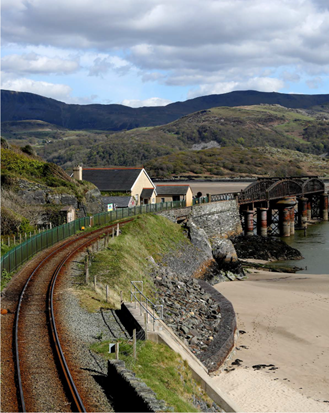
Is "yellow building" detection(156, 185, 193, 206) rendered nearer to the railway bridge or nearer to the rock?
the railway bridge

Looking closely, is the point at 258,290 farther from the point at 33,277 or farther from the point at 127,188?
the point at 127,188

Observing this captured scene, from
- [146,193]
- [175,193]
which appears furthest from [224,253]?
[175,193]

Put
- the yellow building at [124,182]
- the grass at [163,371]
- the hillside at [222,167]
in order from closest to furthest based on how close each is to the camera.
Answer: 1. the grass at [163,371]
2. the yellow building at [124,182]
3. the hillside at [222,167]

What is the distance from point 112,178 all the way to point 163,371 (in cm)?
5246

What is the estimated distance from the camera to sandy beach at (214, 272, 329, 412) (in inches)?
866

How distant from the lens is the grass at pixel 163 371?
1595 centimetres

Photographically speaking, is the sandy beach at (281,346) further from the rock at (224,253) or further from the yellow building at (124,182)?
the yellow building at (124,182)

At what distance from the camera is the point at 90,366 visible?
17312mm

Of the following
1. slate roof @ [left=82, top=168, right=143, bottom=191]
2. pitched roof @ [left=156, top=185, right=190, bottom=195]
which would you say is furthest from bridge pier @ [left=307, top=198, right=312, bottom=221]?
slate roof @ [left=82, top=168, right=143, bottom=191]

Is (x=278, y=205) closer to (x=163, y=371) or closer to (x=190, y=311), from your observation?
(x=190, y=311)

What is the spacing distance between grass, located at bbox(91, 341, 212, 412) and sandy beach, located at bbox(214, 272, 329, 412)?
12.8ft

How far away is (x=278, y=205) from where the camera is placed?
263 feet

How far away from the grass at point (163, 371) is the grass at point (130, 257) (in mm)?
5298

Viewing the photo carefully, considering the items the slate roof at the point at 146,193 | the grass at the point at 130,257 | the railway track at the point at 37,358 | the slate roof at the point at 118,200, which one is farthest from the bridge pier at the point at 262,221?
the railway track at the point at 37,358
